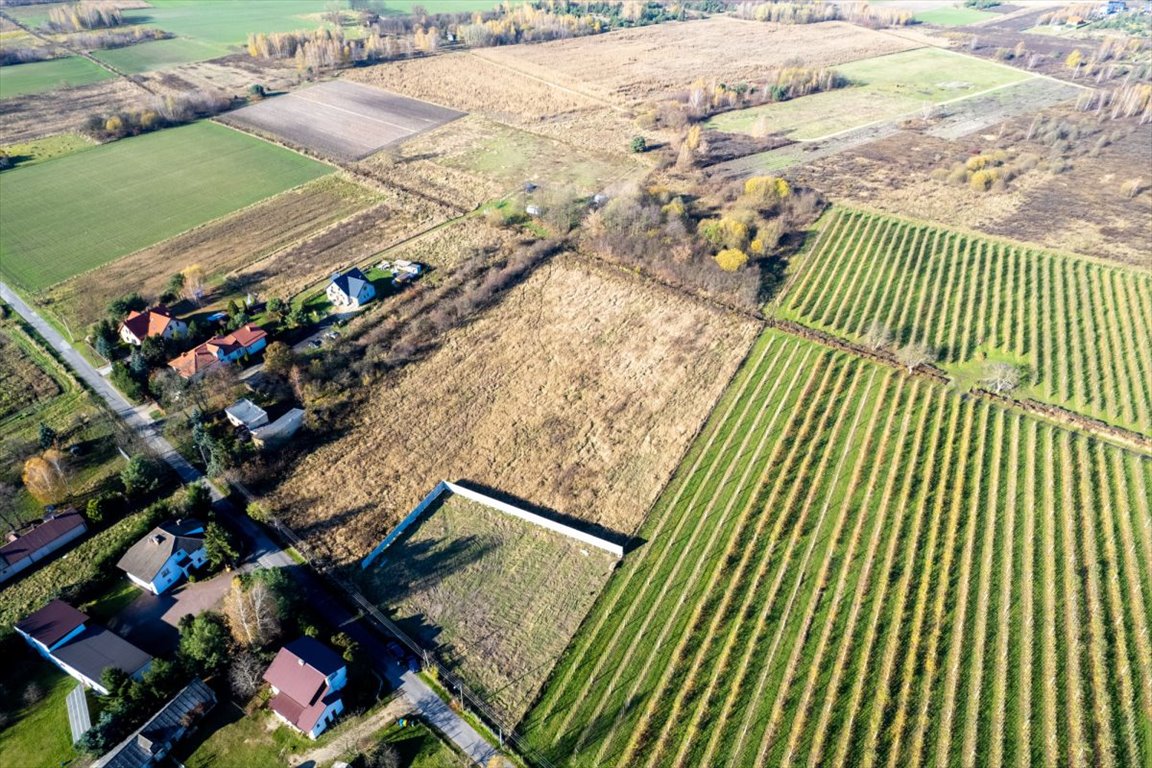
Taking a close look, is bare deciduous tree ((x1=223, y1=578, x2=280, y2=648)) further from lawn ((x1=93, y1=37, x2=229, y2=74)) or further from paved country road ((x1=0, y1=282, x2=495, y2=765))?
lawn ((x1=93, y1=37, x2=229, y2=74))

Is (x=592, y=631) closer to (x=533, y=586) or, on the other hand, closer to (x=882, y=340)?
(x=533, y=586)

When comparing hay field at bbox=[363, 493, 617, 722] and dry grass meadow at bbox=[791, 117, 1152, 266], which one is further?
dry grass meadow at bbox=[791, 117, 1152, 266]

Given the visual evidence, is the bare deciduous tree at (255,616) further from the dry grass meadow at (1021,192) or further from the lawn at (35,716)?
the dry grass meadow at (1021,192)

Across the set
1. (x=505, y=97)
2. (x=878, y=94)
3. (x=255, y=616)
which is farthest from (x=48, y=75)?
(x=878, y=94)

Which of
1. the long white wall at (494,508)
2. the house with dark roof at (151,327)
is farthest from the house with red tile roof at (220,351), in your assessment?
the long white wall at (494,508)

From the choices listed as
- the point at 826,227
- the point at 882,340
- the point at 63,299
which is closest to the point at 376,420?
the point at 63,299

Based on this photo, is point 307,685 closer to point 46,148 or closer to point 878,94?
point 46,148

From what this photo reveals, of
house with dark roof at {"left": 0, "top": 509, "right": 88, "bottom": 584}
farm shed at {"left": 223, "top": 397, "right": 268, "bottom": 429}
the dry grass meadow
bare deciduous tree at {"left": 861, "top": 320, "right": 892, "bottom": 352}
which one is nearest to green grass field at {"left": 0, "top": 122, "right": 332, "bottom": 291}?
farm shed at {"left": 223, "top": 397, "right": 268, "bottom": 429}
